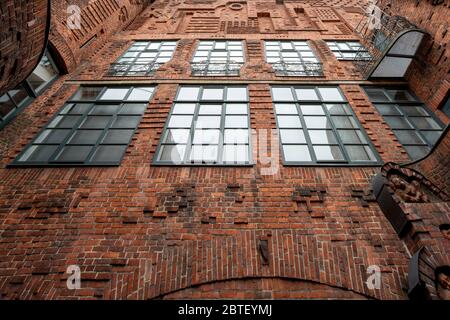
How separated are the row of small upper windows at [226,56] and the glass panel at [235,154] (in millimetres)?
3371

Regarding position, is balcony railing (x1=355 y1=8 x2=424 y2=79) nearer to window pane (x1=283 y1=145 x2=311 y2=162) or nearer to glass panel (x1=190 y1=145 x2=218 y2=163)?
window pane (x1=283 y1=145 x2=311 y2=162)

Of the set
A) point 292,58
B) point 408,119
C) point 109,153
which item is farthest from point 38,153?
point 408,119

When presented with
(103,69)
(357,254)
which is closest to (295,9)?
(103,69)

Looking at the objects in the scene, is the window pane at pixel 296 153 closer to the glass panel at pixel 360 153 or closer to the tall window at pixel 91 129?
the glass panel at pixel 360 153

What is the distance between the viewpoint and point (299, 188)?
14.2ft

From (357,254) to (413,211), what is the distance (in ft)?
3.43

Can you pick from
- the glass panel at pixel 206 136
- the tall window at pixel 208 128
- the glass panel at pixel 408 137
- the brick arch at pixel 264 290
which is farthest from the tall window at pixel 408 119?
the glass panel at pixel 206 136

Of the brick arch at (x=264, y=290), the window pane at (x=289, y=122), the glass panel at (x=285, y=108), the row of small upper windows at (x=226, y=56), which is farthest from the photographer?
the row of small upper windows at (x=226, y=56)

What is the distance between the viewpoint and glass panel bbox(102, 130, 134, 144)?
5.36 metres

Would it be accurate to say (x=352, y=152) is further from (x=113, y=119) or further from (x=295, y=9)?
(x=295, y=9)

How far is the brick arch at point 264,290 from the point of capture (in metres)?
3.13
